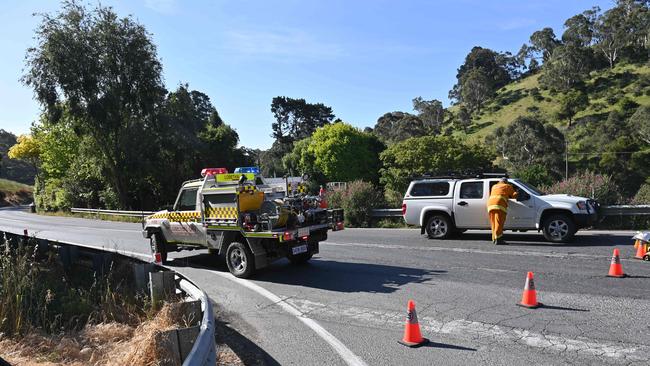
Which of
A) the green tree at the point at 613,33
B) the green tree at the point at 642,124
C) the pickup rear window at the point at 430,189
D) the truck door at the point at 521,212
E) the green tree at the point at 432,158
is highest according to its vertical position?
the green tree at the point at 613,33

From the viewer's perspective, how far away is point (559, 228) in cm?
1188

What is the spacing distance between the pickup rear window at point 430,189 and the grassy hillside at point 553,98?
75733 millimetres

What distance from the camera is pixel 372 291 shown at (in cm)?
832

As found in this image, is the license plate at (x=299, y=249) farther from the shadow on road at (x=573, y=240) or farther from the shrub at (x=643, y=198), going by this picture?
the shrub at (x=643, y=198)

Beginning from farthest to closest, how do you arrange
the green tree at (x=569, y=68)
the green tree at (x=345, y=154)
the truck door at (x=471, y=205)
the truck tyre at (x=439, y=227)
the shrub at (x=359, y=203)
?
the green tree at (x=569, y=68), the green tree at (x=345, y=154), the shrub at (x=359, y=203), the truck tyre at (x=439, y=227), the truck door at (x=471, y=205)

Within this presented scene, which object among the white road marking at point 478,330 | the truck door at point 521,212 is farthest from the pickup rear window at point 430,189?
the white road marking at point 478,330

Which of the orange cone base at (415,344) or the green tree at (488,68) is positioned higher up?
the green tree at (488,68)

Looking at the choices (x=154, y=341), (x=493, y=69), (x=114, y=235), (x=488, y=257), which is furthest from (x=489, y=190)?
(x=493, y=69)

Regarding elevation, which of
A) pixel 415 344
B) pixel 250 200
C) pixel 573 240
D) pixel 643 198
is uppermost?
pixel 643 198

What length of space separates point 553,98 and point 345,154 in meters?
59.3

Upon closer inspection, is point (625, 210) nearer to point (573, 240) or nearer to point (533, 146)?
point (573, 240)

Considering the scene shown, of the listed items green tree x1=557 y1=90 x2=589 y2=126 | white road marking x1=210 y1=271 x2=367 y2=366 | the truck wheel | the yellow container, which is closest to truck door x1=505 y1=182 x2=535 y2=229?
the truck wheel

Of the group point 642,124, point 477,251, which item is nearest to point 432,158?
point 642,124

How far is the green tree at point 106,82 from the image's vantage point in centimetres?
3425
